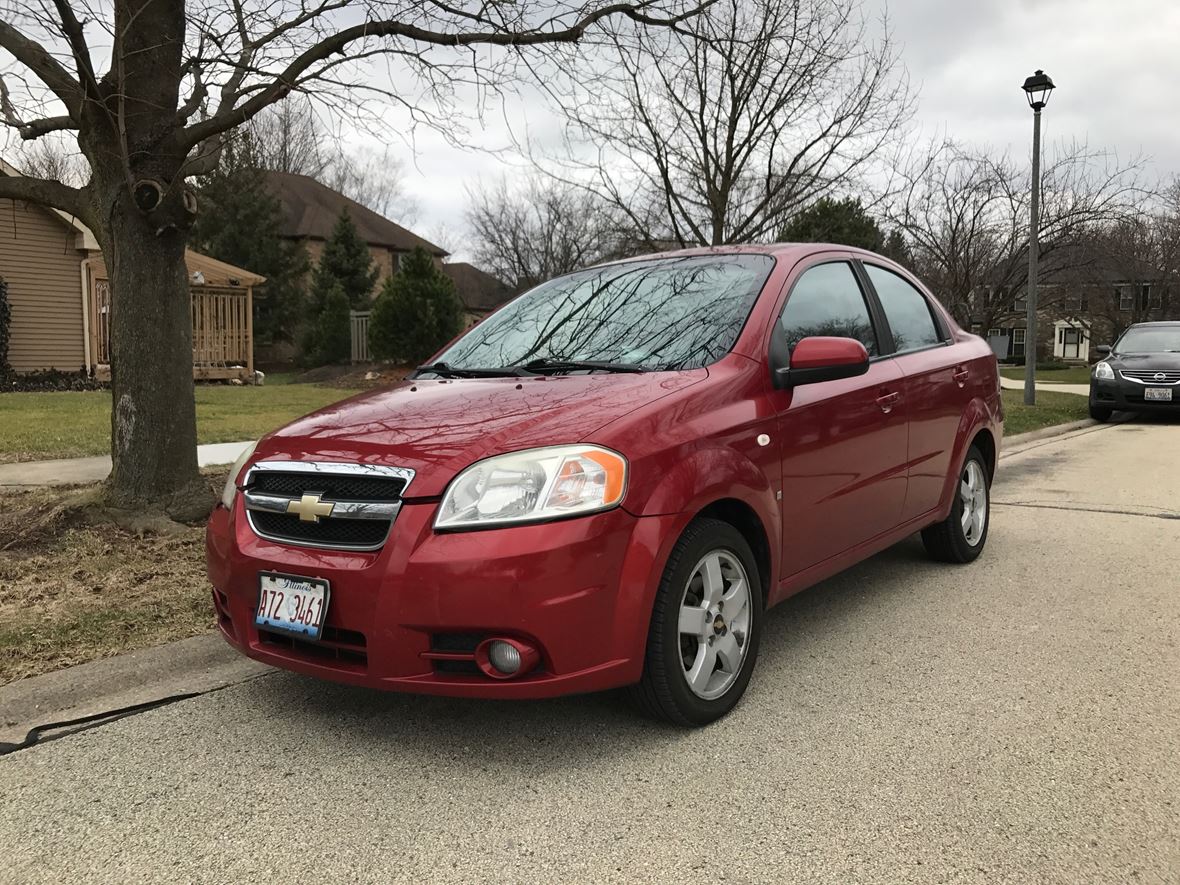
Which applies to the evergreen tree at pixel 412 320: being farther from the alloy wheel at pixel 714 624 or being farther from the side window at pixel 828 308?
the alloy wheel at pixel 714 624

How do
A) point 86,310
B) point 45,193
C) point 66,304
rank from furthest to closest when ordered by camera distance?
point 86,310
point 66,304
point 45,193

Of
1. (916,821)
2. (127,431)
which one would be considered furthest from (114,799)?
(127,431)

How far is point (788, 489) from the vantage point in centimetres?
353

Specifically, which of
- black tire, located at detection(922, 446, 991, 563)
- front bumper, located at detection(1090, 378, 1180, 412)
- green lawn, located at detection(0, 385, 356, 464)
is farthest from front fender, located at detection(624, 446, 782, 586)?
front bumper, located at detection(1090, 378, 1180, 412)

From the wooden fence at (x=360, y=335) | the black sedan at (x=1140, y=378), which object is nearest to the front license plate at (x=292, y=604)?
the black sedan at (x=1140, y=378)

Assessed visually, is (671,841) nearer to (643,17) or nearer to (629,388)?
(629,388)

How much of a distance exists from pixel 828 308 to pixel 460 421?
196 centimetres

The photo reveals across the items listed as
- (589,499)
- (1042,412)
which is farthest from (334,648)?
(1042,412)

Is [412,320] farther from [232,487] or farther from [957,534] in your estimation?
[232,487]

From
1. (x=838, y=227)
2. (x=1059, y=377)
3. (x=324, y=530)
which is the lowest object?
(x=324, y=530)

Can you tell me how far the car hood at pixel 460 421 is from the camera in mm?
2816

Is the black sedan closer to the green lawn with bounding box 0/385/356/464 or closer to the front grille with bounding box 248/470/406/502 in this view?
the green lawn with bounding box 0/385/356/464

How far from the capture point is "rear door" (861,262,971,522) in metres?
4.54

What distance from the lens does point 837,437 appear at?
12.6ft
